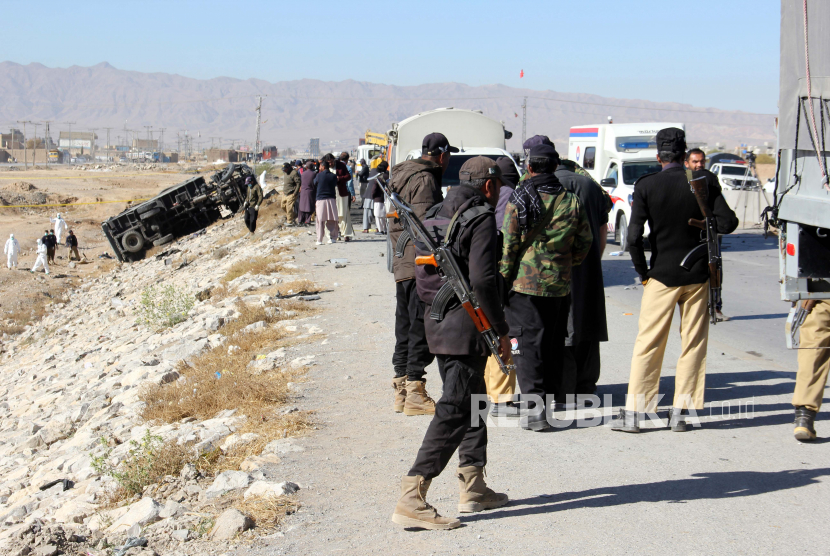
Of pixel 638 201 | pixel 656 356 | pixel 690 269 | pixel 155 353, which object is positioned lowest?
pixel 155 353

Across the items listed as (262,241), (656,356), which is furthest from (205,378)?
(262,241)

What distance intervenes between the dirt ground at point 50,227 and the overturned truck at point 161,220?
7.93ft

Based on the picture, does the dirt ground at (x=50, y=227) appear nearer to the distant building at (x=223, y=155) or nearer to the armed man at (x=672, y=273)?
the armed man at (x=672, y=273)

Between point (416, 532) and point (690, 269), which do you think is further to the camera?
point (690, 269)

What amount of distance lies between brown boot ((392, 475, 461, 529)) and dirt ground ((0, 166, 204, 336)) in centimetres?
1909

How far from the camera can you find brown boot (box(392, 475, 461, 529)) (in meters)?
4.18


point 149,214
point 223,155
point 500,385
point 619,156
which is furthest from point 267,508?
point 223,155

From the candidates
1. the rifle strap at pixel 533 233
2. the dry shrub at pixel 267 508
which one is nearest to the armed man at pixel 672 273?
the rifle strap at pixel 533 233

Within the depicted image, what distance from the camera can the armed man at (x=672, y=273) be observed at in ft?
18.4

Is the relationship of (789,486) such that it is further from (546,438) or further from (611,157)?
(611,157)

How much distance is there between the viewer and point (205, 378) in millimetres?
8188

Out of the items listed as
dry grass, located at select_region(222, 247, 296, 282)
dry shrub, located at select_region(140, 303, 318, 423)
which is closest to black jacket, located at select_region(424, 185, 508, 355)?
dry shrub, located at select_region(140, 303, 318, 423)

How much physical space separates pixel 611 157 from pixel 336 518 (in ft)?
60.0

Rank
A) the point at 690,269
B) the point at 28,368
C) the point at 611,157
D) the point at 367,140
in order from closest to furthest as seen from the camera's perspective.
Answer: the point at 690,269
the point at 28,368
the point at 611,157
the point at 367,140
